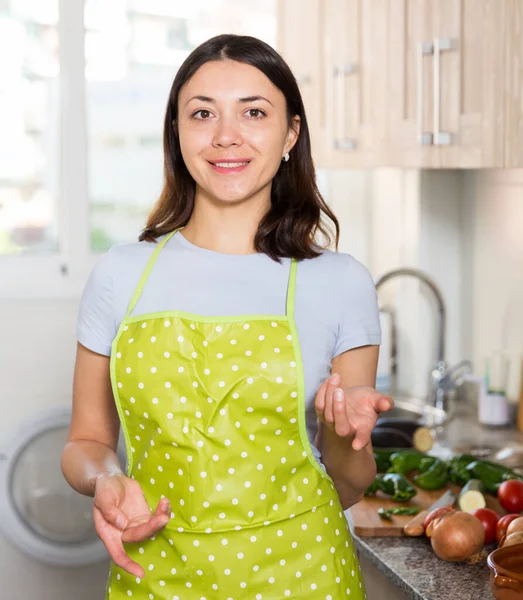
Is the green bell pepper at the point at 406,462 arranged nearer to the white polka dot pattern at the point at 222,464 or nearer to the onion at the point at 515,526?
the onion at the point at 515,526

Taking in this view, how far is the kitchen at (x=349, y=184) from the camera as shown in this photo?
2.10 m

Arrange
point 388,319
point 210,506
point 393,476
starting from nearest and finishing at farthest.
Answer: point 210,506, point 393,476, point 388,319

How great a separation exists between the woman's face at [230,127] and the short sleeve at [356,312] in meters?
0.19

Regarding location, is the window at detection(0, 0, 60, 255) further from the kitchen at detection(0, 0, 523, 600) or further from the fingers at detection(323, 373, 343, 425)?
the fingers at detection(323, 373, 343, 425)

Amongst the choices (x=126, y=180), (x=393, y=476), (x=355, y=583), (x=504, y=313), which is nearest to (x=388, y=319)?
(x=504, y=313)

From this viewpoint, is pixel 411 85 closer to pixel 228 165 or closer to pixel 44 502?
pixel 228 165

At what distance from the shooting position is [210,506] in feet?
4.18

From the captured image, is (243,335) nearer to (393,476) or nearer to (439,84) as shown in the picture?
(393,476)

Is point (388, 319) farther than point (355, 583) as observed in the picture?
Yes

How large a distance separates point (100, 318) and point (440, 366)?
1560 millimetres

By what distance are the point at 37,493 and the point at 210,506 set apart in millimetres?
1686

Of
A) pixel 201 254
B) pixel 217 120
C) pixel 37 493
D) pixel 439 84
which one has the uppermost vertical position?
pixel 439 84

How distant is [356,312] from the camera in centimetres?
136

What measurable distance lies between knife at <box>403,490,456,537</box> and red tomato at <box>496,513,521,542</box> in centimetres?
14
